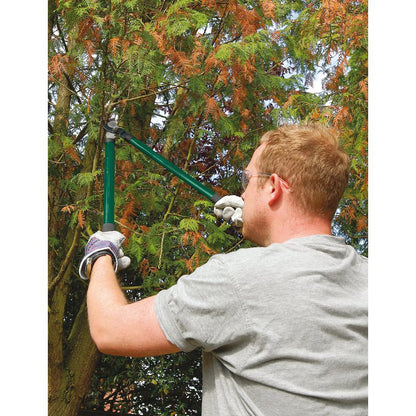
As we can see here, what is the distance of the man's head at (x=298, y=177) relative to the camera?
1349mm

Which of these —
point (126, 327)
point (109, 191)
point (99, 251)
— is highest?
point (109, 191)

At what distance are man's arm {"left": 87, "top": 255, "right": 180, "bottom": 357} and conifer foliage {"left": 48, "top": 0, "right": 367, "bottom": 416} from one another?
2.00m

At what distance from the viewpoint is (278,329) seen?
3.62ft

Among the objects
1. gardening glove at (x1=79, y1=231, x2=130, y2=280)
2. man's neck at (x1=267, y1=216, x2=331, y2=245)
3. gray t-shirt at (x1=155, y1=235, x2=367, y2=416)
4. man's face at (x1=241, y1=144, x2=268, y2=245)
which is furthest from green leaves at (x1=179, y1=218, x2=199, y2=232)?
gray t-shirt at (x1=155, y1=235, x2=367, y2=416)

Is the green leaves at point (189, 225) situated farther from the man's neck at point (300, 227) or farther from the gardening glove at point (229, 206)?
the man's neck at point (300, 227)

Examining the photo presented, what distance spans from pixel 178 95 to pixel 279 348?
338cm

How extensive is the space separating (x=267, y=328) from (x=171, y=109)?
3580 millimetres

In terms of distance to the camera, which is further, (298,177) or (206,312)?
(298,177)

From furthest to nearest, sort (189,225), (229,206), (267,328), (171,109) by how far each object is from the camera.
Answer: (171,109), (189,225), (229,206), (267,328)

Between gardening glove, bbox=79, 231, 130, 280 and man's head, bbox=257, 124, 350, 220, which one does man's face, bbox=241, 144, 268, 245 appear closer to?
man's head, bbox=257, 124, 350, 220

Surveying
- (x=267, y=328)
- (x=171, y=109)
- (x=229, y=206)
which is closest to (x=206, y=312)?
(x=267, y=328)

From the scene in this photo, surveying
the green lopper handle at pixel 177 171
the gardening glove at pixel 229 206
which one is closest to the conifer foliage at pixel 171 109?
the green lopper handle at pixel 177 171

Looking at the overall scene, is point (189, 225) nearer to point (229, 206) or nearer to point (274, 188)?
point (229, 206)

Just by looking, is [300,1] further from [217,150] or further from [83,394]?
[83,394]
